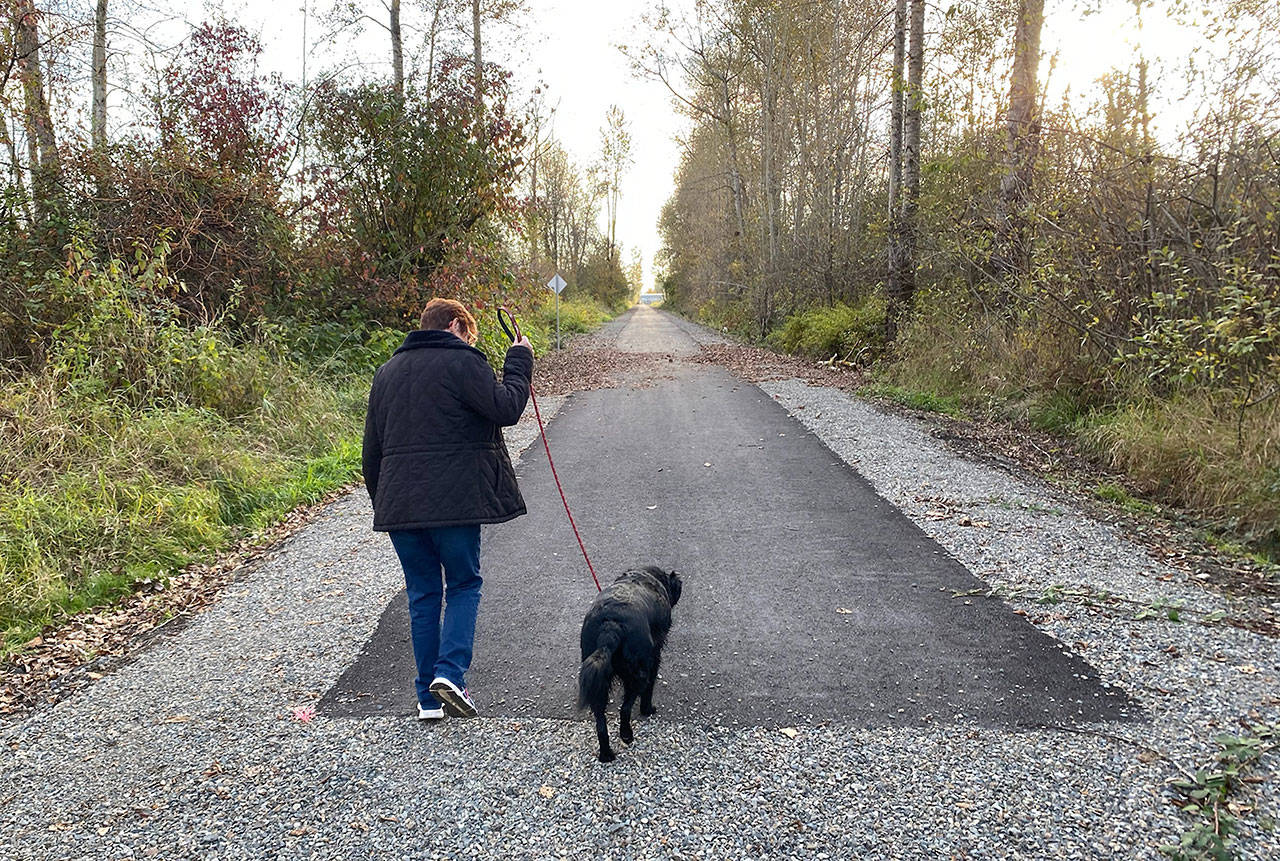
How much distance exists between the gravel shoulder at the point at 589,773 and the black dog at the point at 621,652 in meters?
0.21

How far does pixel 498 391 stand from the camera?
3482 mm

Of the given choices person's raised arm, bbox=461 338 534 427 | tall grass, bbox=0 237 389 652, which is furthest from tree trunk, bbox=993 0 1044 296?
tall grass, bbox=0 237 389 652

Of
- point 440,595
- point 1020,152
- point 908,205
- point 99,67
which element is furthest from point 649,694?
point 99,67

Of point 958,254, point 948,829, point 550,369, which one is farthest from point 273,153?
point 948,829

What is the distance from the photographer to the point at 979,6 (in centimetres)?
1237

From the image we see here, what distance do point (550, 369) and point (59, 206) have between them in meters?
11.4

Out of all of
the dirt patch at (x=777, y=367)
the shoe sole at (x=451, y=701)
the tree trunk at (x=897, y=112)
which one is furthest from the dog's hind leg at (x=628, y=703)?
the tree trunk at (x=897, y=112)

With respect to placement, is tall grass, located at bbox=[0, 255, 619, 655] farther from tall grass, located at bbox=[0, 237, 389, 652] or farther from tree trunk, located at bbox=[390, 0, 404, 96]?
tree trunk, located at bbox=[390, 0, 404, 96]

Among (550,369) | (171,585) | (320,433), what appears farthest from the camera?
(550,369)

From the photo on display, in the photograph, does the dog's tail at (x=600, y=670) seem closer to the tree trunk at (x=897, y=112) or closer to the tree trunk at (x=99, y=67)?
the tree trunk at (x=897, y=112)

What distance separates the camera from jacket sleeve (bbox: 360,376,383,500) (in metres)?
3.60

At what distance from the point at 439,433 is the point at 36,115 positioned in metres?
9.37

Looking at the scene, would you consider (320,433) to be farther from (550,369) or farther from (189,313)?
(550,369)

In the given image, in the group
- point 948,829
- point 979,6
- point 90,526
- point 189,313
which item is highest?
point 979,6
